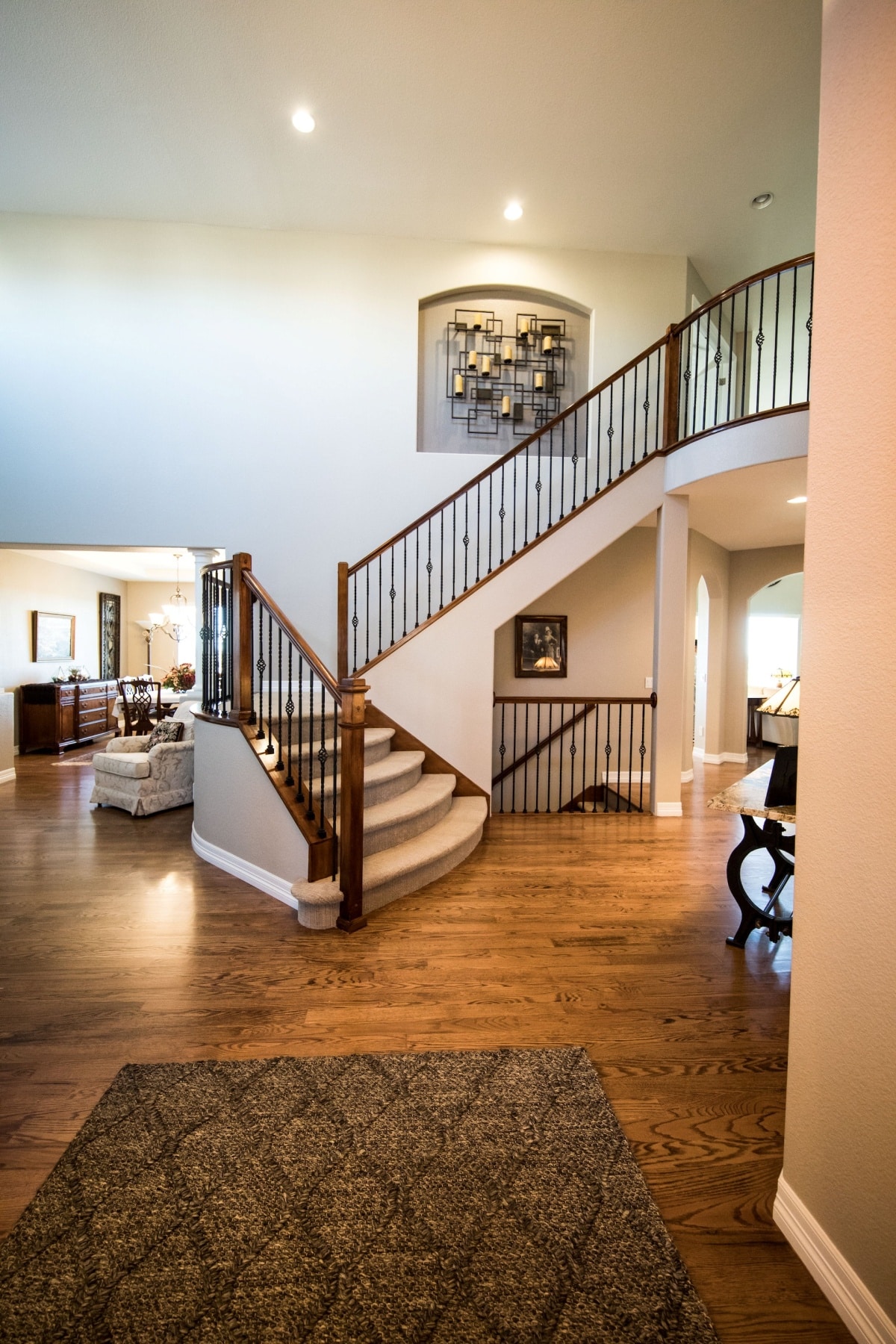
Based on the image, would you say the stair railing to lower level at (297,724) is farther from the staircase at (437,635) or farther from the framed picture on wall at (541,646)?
the framed picture on wall at (541,646)

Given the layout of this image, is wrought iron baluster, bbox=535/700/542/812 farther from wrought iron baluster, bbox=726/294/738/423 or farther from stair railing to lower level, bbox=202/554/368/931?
wrought iron baluster, bbox=726/294/738/423

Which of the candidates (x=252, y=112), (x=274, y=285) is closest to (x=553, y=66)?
(x=252, y=112)

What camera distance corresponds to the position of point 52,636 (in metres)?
9.89

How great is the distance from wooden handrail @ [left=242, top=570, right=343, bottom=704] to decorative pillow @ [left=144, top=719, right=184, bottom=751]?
115 inches

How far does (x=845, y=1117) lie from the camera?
1348 millimetres

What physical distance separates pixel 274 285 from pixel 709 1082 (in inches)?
290

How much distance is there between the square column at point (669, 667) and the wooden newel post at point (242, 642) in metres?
3.61

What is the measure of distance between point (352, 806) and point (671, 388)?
4829 millimetres

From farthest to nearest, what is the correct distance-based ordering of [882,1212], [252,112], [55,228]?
1. [55,228]
2. [252,112]
3. [882,1212]

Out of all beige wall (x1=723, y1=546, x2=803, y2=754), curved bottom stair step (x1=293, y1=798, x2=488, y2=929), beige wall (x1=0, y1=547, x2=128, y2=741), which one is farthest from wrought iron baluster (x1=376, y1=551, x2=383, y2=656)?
beige wall (x1=723, y1=546, x2=803, y2=754)

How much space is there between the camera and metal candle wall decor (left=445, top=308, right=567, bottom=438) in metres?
6.67

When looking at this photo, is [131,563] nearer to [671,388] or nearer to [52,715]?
[52,715]

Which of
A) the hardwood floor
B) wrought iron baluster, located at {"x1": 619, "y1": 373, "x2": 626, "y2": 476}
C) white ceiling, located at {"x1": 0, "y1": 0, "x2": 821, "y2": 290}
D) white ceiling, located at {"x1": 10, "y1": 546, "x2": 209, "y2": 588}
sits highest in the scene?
white ceiling, located at {"x1": 0, "y1": 0, "x2": 821, "y2": 290}

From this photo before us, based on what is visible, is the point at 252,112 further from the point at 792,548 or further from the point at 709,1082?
the point at 792,548
